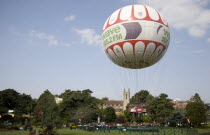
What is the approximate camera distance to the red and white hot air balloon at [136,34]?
14.5m

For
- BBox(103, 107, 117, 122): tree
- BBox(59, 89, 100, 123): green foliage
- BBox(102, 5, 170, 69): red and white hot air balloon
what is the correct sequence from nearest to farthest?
BBox(102, 5, 170, 69): red and white hot air balloon
BBox(59, 89, 100, 123): green foliage
BBox(103, 107, 117, 122): tree

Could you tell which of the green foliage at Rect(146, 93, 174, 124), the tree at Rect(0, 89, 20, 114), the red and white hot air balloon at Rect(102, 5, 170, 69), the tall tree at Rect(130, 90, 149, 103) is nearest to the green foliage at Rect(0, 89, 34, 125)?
the tree at Rect(0, 89, 20, 114)

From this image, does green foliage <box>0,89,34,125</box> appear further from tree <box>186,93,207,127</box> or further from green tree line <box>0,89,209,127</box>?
tree <box>186,93,207,127</box>

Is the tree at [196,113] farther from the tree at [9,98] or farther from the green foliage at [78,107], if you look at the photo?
the tree at [9,98]

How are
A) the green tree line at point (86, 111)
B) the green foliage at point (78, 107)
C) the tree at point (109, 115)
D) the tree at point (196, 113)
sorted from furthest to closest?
the tree at point (109, 115)
the green foliage at point (78, 107)
the green tree line at point (86, 111)
the tree at point (196, 113)

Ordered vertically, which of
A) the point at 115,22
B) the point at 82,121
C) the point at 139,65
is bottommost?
the point at 82,121

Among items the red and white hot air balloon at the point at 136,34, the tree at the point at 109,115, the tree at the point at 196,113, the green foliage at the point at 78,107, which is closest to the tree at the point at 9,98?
the green foliage at the point at 78,107

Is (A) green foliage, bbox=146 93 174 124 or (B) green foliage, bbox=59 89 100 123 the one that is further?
(A) green foliage, bbox=146 93 174 124

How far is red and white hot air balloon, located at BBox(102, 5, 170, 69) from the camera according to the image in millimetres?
14500

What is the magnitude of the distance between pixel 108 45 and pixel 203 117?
Result: 148ft

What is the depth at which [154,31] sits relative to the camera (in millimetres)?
14664

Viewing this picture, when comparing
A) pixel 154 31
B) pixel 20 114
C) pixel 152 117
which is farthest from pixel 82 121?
pixel 154 31

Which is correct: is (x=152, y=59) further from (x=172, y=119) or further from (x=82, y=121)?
(x=82, y=121)

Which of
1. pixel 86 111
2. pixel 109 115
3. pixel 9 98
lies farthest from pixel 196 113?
pixel 9 98
